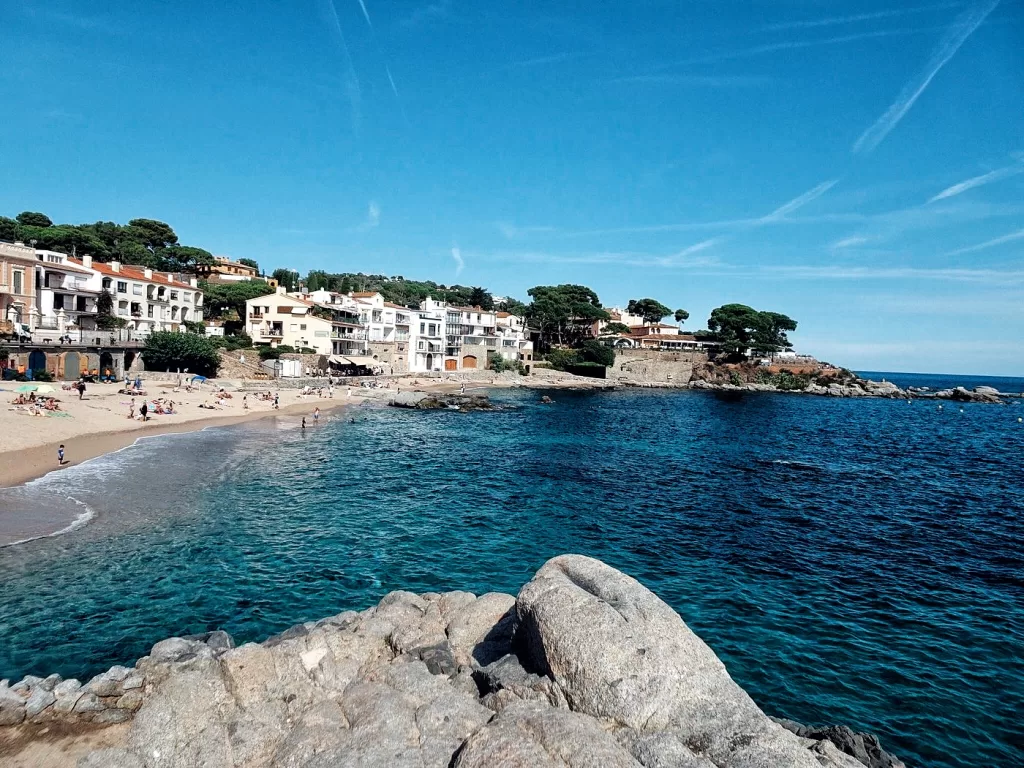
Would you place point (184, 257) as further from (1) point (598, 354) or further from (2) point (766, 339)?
(2) point (766, 339)

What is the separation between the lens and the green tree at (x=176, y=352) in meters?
66.7

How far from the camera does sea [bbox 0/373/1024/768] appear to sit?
47.3 feet

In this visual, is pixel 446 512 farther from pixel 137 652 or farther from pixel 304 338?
pixel 304 338

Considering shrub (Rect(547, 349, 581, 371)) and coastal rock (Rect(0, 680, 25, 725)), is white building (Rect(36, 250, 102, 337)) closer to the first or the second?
coastal rock (Rect(0, 680, 25, 725))

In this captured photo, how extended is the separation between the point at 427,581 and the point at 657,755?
12.6 m

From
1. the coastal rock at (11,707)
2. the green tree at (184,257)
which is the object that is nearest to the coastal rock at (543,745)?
the coastal rock at (11,707)

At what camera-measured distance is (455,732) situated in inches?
339

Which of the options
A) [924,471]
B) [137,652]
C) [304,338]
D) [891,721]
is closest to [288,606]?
[137,652]

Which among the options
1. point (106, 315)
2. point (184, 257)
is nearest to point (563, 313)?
point (184, 257)

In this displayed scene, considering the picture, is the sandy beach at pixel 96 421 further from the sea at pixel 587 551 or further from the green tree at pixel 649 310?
the green tree at pixel 649 310

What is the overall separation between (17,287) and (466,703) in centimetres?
7080

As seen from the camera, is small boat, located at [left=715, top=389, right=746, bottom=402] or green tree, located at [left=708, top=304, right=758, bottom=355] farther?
green tree, located at [left=708, top=304, right=758, bottom=355]

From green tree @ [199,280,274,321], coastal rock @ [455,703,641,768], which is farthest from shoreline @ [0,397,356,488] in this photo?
green tree @ [199,280,274,321]

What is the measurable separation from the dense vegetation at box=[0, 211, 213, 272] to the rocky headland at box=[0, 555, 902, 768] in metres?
98.3
